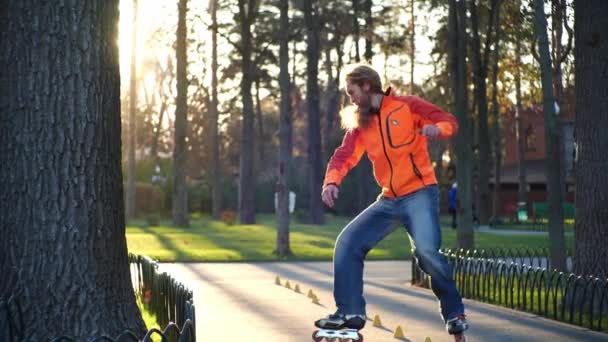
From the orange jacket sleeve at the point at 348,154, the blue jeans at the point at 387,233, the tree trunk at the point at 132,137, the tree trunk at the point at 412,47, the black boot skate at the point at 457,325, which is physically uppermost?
the tree trunk at the point at 412,47

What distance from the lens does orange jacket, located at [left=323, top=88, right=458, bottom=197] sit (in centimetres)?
731

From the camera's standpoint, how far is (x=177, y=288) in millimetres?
8781

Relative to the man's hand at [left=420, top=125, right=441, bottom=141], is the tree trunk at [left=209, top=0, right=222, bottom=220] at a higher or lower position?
higher

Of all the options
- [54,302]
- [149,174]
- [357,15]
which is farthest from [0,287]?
[149,174]

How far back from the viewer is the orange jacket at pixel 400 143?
731 cm

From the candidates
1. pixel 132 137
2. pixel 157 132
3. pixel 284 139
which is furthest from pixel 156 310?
pixel 157 132

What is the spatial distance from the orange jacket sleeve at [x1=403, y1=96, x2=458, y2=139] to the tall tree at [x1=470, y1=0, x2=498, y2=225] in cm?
1422

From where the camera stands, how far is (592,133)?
11992 mm

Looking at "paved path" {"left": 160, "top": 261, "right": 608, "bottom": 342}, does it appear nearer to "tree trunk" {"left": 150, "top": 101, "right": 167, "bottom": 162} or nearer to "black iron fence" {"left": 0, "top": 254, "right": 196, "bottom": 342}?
"black iron fence" {"left": 0, "top": 254, "right": 196, "bottom": 342}

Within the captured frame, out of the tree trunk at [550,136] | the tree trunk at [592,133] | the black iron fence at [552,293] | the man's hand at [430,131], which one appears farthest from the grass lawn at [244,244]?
the man's hand at [430,131]

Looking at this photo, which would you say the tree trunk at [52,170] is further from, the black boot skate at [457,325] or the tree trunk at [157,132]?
the tree trunk at [157,132]

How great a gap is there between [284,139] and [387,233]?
57.1 ft

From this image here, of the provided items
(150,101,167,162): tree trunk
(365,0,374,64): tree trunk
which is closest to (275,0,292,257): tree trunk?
(365,0,374,64): tree trunk

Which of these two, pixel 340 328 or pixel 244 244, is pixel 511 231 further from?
pixel 340 328
